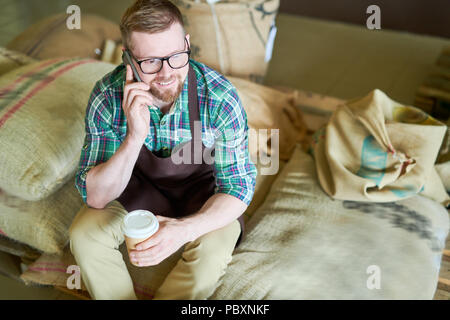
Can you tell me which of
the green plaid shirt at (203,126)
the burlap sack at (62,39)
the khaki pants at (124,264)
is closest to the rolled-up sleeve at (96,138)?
the green plaid shirt at (203,126)

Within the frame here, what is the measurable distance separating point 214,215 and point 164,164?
20 cm

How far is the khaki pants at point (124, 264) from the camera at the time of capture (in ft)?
2.93

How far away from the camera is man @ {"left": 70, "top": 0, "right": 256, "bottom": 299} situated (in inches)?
33.4

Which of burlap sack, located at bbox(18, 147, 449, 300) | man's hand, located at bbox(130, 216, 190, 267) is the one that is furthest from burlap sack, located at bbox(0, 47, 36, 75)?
man's hand, located at bbox(130, 216, 190, 267)

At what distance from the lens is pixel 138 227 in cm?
74

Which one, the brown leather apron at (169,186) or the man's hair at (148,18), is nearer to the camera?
the man's hair at (148,18)

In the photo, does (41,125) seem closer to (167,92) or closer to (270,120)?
(167,92)

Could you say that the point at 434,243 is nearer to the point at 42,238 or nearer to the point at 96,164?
the point at 96,164

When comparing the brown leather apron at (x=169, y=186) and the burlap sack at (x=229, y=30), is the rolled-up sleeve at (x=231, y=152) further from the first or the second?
the burlap sack at (x=229, y=30)

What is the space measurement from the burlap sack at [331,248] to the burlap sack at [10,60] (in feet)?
3.53

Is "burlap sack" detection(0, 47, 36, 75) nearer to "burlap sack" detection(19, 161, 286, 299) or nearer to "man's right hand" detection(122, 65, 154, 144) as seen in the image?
"burlap sack" detection(19, 161, 286, 299)

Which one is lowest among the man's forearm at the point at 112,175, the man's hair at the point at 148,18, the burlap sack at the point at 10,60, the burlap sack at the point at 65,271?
the burlap sack at the point at 65,271

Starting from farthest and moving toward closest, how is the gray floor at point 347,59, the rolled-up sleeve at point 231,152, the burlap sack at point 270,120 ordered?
the gray floor at point 347,59 → the burlap sack at point 270,120 → the rolled-up sleeve at point 231,152

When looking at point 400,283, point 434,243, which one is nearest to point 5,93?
point 400,283
